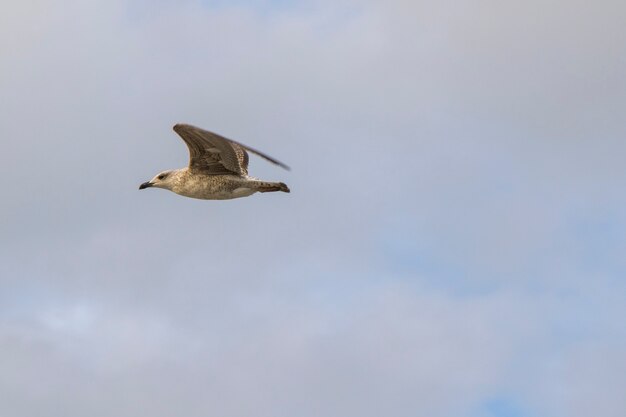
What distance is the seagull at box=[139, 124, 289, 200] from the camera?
190ft

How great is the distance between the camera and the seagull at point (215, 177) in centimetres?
5794

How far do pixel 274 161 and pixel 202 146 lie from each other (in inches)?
367

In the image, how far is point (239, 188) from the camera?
2318 inches

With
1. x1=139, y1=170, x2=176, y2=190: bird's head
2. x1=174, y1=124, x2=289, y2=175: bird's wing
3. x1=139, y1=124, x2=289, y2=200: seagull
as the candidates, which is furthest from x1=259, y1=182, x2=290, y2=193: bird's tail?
x1=139, y1=170, x2=176, y2=190: bird's head

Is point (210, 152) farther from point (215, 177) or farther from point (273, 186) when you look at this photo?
point (273, 186)

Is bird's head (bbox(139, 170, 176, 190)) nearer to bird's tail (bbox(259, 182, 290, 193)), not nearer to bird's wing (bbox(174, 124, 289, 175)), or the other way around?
bird's wing (bbox(174, 124, 289, 175))

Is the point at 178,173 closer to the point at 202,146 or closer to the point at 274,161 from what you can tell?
the point at 202,146

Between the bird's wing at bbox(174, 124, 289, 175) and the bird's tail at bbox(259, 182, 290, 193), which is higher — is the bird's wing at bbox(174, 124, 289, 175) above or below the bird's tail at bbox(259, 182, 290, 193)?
above

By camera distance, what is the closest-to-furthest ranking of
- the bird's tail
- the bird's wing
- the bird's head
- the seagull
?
the bird's wing → the seagull → the bird's tail → the bird's head

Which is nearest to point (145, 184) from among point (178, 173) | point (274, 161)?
point (178, 173)

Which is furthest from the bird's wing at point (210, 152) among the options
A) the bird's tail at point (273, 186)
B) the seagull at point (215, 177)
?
the bird's tail at point (273, 186)

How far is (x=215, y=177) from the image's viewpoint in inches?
2322

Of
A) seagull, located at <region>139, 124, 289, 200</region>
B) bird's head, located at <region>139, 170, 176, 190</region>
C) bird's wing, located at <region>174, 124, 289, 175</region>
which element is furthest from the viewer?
bird's head, located at <region>139, 170, 176, 190</region>

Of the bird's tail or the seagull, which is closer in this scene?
the seagull
